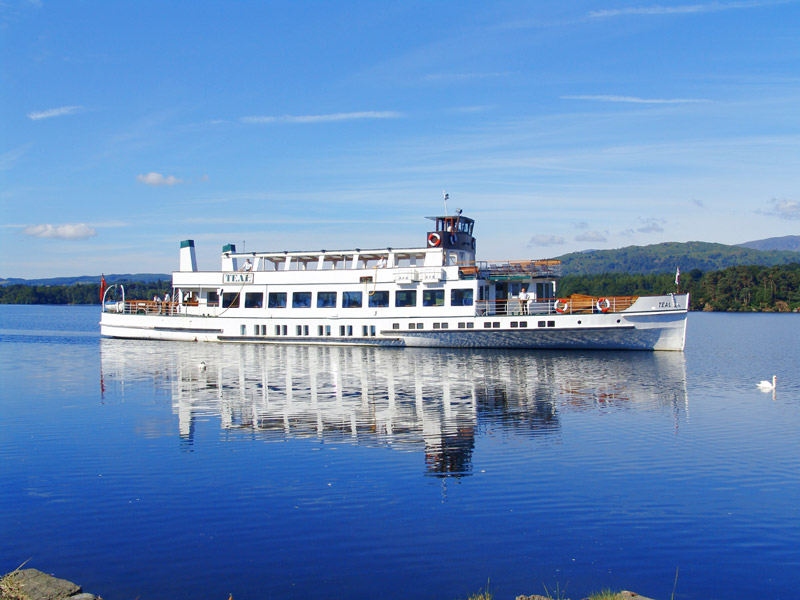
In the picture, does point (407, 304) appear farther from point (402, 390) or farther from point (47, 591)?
point (47, 591)

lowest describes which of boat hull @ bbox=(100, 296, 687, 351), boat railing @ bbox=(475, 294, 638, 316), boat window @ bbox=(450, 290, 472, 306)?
boat hull @ bbox=(100, 296, 687, 351)

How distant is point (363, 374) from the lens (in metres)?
38.9

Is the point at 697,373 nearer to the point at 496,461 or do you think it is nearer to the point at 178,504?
the point at 496,461

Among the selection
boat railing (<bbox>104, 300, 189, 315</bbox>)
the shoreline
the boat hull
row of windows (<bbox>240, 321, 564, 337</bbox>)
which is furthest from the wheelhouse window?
the shoreline

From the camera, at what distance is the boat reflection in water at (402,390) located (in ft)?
77.6

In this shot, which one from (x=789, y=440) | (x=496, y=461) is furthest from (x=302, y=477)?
(x=789, y=440)

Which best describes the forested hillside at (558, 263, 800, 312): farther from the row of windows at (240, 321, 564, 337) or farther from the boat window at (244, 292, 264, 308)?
the boat window at (244, 292, 264, 308)

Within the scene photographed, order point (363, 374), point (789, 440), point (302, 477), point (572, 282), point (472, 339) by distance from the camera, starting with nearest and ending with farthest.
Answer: point (302, 477), point (789, 440), point (363, 374), point (472, 339), point (572, 282)

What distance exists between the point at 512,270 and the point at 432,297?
251 inches

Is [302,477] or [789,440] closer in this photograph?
[302,477]

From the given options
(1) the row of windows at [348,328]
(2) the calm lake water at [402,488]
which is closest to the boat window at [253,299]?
(1) the row of windows at [348,328]

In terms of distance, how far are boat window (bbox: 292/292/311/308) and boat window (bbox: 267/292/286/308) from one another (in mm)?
945

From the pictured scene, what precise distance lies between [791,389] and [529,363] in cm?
1470

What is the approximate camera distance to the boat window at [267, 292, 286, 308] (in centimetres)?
5741
